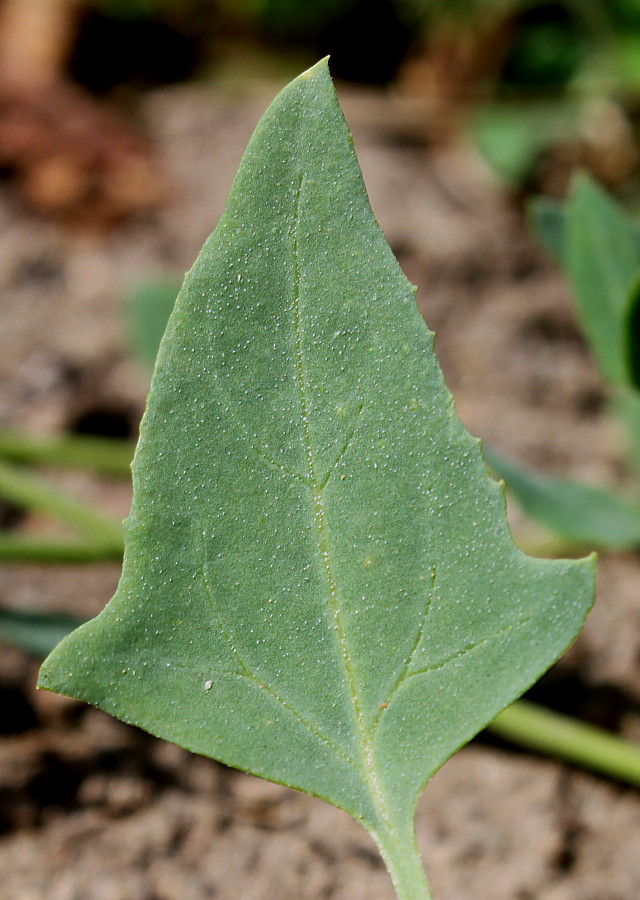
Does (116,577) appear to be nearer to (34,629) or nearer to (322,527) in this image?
(34,629)

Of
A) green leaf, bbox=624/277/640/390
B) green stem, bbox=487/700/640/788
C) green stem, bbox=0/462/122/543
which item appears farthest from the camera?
green stem, bbox=0/462/122/543

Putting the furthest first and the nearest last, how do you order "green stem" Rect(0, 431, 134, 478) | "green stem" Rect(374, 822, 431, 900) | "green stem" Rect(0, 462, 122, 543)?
"green stem" Rect(0, 431, 134, 478) → "green stem" Rect(0, 462, 122, 543) → "green stem" Rect(374, 822, 431, 900)

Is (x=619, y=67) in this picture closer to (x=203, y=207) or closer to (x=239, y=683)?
(x=203, y=207)

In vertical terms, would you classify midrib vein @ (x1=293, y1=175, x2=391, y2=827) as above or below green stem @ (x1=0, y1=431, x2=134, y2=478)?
above

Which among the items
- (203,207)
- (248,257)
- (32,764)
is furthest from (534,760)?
(203,207)

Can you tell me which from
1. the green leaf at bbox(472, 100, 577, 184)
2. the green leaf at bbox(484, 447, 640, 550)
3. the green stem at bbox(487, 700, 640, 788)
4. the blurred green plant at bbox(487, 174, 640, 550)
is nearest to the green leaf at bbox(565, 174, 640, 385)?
the blurred green plant at bbox(487, 174, 640, 550)

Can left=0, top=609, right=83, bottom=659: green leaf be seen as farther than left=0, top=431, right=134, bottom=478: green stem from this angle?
No

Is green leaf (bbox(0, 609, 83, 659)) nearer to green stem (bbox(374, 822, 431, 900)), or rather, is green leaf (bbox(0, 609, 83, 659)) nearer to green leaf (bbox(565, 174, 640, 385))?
green stem (bbox(374, 822, 431, 900))
